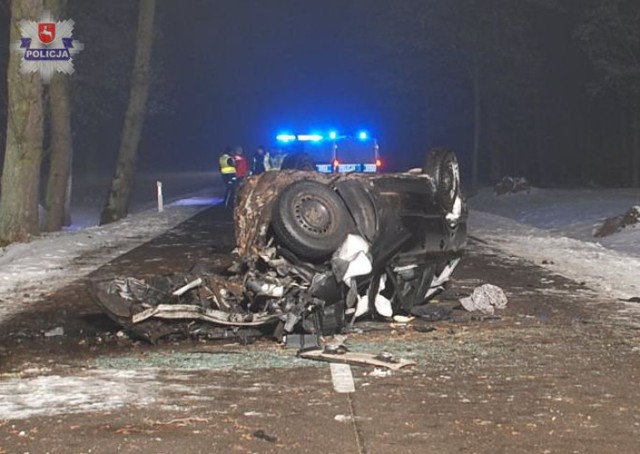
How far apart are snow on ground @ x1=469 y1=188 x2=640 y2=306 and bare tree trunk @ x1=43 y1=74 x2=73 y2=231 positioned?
35.7 ft

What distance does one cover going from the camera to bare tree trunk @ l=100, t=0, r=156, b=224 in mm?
25922

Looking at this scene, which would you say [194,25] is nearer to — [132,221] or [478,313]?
[132,221]

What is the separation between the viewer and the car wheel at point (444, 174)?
10.1 metres

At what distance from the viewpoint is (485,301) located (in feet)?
32.4

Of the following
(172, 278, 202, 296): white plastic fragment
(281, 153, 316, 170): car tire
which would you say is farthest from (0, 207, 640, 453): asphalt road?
(281, 153, 316, 170): car tire

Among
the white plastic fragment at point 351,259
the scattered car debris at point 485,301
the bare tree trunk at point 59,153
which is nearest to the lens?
the white plastic fragment at point 351,259

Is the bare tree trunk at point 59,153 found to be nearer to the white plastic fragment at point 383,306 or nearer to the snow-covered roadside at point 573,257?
the snow-covered roadside at point 573,257

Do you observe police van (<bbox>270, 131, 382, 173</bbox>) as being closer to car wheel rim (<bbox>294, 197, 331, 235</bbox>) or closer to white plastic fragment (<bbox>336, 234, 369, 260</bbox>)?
car wheel rim (<bbox>294, 197, 331, 235</bbox>)

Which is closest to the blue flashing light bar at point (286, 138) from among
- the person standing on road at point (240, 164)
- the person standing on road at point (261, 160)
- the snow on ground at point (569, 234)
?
the person standing on road at point (261, 160)

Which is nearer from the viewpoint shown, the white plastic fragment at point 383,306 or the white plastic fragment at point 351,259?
the white plastic fragment at point 351,259

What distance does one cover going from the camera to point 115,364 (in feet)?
24.3

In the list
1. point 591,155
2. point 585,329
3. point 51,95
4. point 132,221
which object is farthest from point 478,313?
point 591,155

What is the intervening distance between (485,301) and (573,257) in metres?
6.01

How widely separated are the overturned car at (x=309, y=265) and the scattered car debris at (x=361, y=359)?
0.61m
